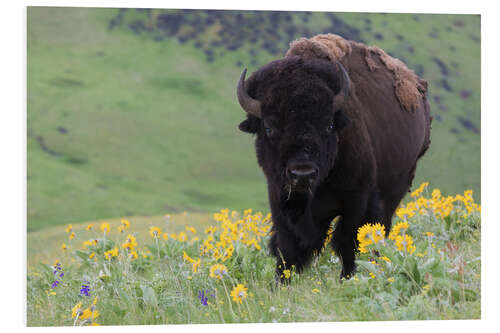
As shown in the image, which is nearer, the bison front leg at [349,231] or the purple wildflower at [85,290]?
the purple wildflower at [85,290]

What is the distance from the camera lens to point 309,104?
474cm

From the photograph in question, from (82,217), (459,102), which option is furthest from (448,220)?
(82,217)

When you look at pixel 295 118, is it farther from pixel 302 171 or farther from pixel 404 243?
pixel 404 243

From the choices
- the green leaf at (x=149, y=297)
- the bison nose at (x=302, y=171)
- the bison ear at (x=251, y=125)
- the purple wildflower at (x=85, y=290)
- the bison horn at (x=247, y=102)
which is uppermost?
the bison horn at (x=247, y=102)

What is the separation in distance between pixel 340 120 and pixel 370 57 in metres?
1.69

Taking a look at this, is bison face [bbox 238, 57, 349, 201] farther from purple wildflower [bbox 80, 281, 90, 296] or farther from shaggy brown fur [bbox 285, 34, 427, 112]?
purple wildflower [bbox 80, 281, 90, 296]

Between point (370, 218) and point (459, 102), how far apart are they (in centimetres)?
208

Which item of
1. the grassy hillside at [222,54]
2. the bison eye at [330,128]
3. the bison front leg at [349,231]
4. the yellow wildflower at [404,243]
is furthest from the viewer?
the grassy hillside at [222,54]

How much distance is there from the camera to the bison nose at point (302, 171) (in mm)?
4422

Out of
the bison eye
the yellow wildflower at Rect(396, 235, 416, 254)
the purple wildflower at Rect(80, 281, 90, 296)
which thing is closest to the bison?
the bison eye

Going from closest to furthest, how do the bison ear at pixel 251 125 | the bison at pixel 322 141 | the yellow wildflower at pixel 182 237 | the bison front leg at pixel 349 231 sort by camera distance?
the bison at pixel 322 141
the bison ear at pixel 251 125
the bison front leg at pixel 349 231
the yellow wildflower at pixel 182 237

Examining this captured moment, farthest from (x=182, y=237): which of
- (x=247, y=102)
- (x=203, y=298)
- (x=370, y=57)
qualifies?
(x=370, y=57)

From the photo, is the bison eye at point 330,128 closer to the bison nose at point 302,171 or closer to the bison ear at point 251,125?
the bison nose at point 302,171

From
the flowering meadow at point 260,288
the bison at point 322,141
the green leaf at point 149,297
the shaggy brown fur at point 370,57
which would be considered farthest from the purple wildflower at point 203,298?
the shaggy brown fur at point 370,57
